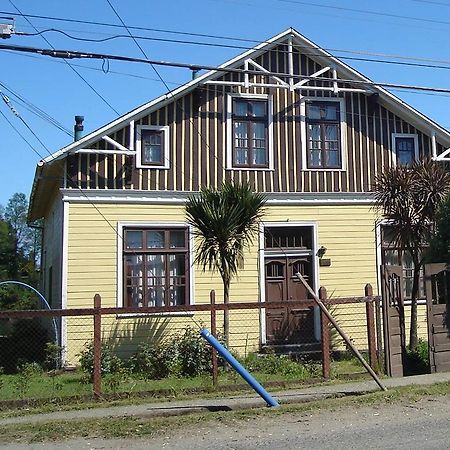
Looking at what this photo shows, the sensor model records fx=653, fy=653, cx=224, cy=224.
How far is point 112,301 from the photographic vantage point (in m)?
14.8

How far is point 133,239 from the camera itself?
602 inches

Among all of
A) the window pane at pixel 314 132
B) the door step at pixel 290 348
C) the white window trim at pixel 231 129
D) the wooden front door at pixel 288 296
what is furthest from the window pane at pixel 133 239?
the window pane at pixel 314 132

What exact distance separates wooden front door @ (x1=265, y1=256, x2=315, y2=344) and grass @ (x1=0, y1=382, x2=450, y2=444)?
587 centimetres

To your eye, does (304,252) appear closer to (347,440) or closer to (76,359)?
(76,359)

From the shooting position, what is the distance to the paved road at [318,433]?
7461 millimetres

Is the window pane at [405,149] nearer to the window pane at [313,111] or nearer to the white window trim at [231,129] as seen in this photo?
the window pane at [313,111]

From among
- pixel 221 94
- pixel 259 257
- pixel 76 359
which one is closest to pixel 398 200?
pixel 259 257

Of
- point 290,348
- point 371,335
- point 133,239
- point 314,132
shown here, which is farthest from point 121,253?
point 371,335

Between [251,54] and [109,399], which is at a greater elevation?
[251,54]

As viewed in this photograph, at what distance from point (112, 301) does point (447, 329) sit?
7217 millimetres

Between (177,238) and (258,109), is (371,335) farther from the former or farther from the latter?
(258,109)

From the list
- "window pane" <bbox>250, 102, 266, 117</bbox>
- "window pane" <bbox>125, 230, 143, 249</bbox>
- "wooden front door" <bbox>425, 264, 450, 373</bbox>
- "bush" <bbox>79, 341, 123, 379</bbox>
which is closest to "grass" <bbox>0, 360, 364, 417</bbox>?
"bush" <bbox>79, 341, 123, 379</bbox>

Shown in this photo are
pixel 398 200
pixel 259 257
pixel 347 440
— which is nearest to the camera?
pixel 347 440

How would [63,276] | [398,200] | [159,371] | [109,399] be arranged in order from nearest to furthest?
[109,399], [159,371], [398,200], [63,276]
